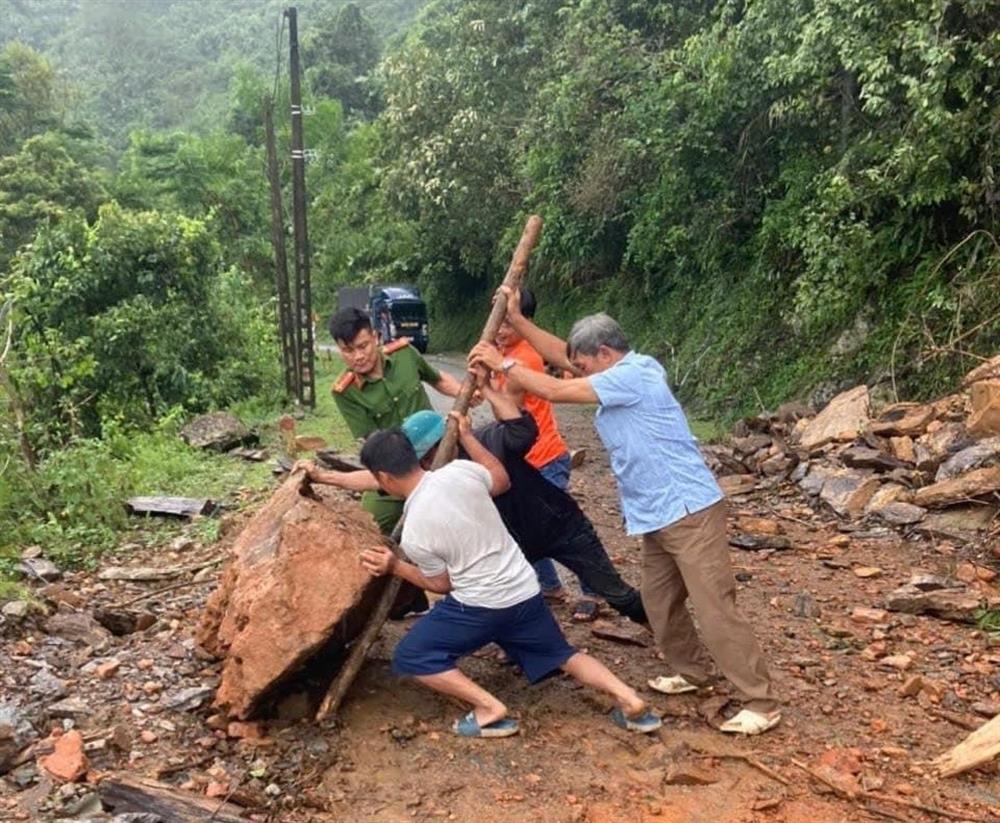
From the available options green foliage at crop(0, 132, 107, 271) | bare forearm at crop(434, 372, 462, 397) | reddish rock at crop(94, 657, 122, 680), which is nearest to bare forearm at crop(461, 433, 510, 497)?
bare forearm at crop(434, 372, 462, 397)

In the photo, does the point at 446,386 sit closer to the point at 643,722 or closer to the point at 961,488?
the point at 643,722

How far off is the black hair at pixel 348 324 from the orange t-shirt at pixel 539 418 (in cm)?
83

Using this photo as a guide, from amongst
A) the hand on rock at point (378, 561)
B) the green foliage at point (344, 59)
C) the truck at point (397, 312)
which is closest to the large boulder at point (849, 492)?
the hand on rock at point (378, 561)

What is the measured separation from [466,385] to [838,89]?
30.6 feet

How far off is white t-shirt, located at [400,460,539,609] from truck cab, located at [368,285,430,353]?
21.4 metres

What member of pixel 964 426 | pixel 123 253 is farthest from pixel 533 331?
pixel 123 253

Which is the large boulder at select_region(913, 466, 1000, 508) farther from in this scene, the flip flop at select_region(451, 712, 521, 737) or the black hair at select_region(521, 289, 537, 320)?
the flip flop at select_region(451, 712, 521, 737)

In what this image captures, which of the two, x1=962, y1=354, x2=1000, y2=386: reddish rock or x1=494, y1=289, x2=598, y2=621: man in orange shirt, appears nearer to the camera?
x1=494, y1=289, x2=598, y2=621: man in orange shirt

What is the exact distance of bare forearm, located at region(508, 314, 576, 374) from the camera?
15.3 ft

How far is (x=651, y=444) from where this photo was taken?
3.94 metres

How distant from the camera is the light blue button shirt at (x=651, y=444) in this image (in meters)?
3.92

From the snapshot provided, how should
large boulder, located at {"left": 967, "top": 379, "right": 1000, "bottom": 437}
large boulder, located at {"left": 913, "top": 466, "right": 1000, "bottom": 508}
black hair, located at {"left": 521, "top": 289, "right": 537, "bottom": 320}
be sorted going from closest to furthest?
1. black hair, located at {"left": 521, "top": 289, "right": 537, "bottom": 320}
2. large boulder, located at {"left": 913, "top": 466, "right": 1000, "bottom": 508}
3. large boulder, located at {"left": 967, "top": 379, "right": 1000, "bottom": 437}

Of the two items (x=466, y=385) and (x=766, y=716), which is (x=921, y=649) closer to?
(x=766, y=716)

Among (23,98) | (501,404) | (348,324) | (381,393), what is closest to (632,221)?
(381,393)
